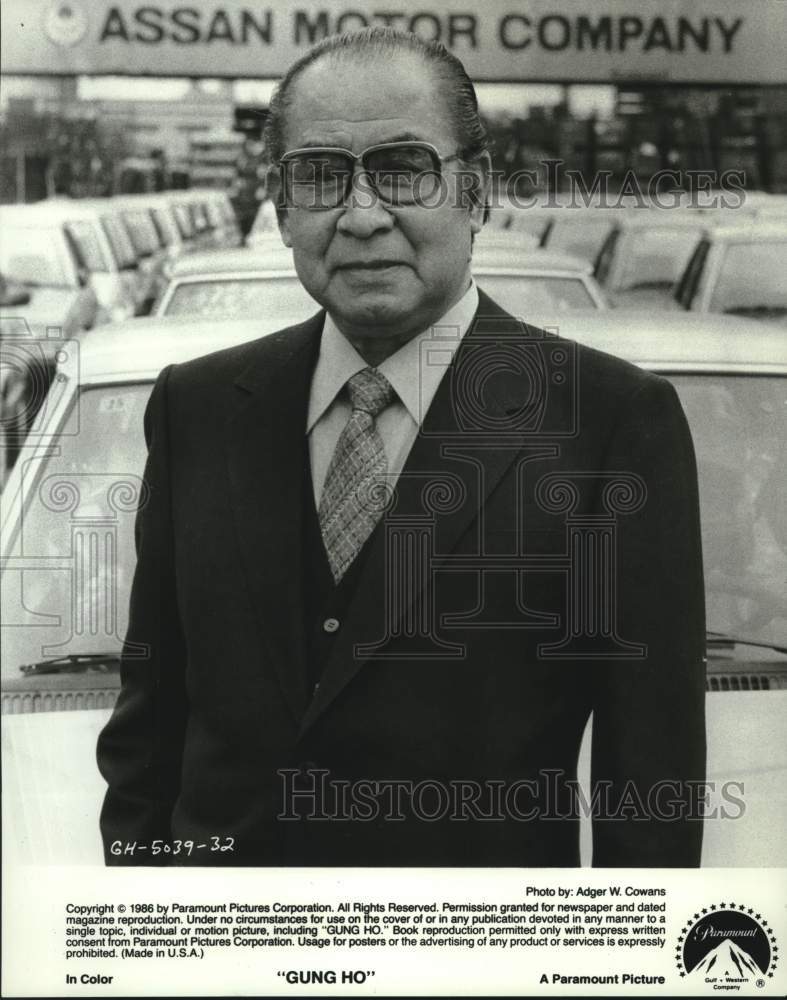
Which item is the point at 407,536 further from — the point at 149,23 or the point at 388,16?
the point at 149,23

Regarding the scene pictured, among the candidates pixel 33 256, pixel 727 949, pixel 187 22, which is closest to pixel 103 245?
pixel 33 256

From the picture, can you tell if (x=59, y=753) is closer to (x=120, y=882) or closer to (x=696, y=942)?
(x=120, y=882)

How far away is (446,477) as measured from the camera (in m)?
2.50

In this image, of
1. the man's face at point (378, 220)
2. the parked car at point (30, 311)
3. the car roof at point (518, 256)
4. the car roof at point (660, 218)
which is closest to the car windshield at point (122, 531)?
the parked car at point (30, 311)

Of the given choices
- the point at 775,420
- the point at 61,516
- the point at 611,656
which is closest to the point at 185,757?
the point at 61,516

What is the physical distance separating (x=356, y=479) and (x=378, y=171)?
1.78ft

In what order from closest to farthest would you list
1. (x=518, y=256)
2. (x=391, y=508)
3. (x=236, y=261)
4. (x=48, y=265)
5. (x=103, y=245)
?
(x=391, y=508) → (x=48, y=265) → (x=103, y=245) → (x=236, y=261) → (x=518, y=256)

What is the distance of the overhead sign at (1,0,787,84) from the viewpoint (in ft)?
9.23

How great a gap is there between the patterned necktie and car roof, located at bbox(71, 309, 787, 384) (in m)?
0.47

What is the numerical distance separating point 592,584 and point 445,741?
1.31 ft

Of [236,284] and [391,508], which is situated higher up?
[236,284]

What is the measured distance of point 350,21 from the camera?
9.22ft

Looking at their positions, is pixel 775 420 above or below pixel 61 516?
above

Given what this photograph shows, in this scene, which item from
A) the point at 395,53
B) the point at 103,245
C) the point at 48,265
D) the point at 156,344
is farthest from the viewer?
the point at 103,245
